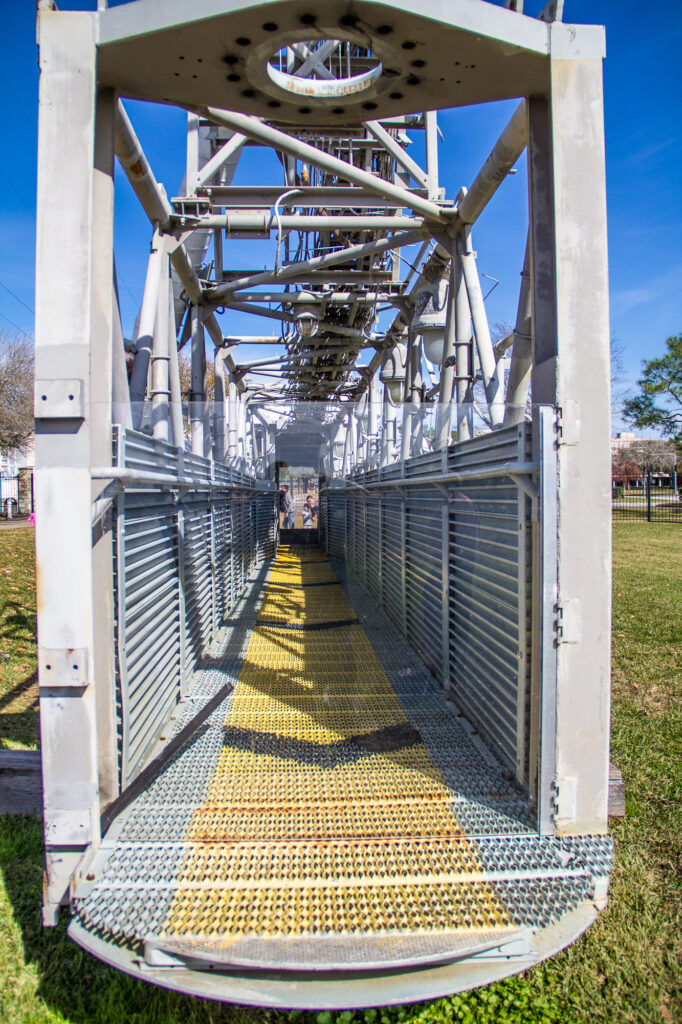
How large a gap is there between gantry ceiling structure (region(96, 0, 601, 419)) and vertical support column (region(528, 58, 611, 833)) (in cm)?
41

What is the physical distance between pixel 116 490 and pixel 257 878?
6.02 feet

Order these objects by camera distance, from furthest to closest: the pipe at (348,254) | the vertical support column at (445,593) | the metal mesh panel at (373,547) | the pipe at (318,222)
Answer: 1. the metal mesh panel at (373,547)
2. the pipe at (348,254)
3. the pipe at (318,222)
4. the vertical support column at (445,593)

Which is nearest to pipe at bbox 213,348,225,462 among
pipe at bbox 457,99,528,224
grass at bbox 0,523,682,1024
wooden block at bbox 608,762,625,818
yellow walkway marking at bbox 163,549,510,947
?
yellow walkway marking at bbox 163,549,510,947

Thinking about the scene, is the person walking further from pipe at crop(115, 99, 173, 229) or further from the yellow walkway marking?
the yellow walkway marking

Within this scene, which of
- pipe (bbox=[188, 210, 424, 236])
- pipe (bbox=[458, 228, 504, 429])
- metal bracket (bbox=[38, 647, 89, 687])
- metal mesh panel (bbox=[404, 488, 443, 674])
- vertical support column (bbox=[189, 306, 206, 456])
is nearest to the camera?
metal bracket (bbox=[38, 647, 89, 687])

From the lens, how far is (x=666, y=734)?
466 cm

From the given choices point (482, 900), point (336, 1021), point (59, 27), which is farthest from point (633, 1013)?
point (59, 27)

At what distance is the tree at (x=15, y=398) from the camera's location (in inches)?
1191

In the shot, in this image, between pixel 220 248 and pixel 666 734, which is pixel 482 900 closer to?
pixel 666 734

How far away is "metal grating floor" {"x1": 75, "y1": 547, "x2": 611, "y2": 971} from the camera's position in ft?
7.10

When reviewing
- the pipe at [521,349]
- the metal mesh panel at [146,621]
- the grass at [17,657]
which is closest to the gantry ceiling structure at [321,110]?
the pipe at [521,349]

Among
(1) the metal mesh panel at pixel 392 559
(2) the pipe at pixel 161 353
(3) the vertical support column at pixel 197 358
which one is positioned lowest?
(1) the metal mesh panel at pixel 392 559

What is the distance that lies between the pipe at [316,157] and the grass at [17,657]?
4649 mm

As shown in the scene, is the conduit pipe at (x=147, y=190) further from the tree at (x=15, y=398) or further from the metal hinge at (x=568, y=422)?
the tree at (x=15, y=398)
